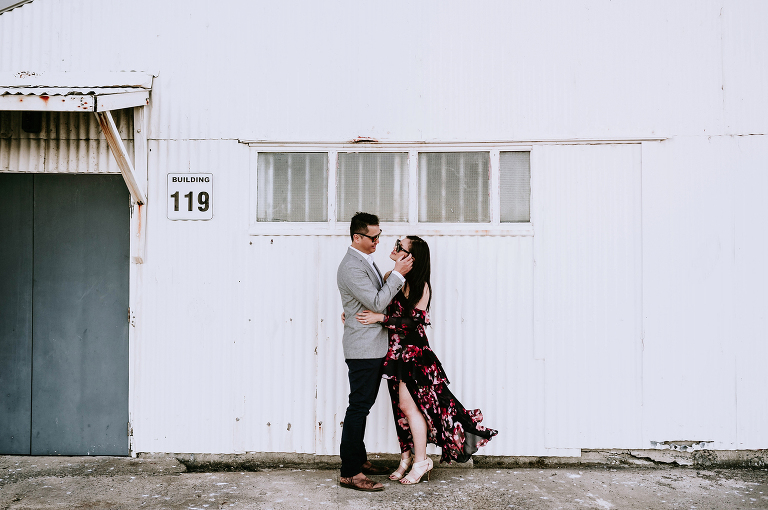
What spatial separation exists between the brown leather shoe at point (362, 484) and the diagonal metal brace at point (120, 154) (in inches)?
118

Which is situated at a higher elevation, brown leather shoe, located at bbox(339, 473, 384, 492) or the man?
the man

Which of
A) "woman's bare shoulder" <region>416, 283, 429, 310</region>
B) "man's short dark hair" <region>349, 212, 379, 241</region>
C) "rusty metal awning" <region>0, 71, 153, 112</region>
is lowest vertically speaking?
"woman's bare shoulder" <region>416, 283, 429, 310</region>

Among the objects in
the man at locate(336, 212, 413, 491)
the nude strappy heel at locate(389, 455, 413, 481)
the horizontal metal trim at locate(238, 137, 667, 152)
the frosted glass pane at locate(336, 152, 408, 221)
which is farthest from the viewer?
the frosted glass pane at locate(336, 152, 408, 221)

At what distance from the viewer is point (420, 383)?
455 cm

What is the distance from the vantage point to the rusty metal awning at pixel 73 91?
440 cm

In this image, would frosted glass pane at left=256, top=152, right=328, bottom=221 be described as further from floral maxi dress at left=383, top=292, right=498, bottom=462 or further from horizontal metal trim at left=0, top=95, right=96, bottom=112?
horizontal metal trim at left=0, top=95, right=96, bottom=112

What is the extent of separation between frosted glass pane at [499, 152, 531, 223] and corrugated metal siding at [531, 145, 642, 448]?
0.09 m

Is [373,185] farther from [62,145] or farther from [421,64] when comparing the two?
[62,145]

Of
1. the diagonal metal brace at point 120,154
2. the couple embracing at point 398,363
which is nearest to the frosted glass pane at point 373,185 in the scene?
the couple embracing at point 398,363

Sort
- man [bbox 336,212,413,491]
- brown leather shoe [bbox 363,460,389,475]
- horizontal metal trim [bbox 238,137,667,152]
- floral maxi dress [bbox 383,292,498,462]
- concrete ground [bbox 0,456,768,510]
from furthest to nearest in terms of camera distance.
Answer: horizontal metal trim [bbox 238,137,667,152] → brown leather shoe [bbox 363,460,389,475] → floral maxi dress [bbox 383,292,498,462] → man [bbox 336,212,413,491] → concrete ground [bbox 0,456,768,510]

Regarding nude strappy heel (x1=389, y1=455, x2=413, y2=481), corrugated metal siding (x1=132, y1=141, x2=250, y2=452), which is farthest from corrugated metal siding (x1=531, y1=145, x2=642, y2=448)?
corrugated metal siding (x1=132, y1=141, x2=250, y2=452)

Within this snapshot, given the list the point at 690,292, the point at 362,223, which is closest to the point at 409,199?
the point at 362,223

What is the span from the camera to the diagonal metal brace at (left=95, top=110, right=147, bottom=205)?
179 inches

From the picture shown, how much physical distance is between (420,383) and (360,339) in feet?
2.00
